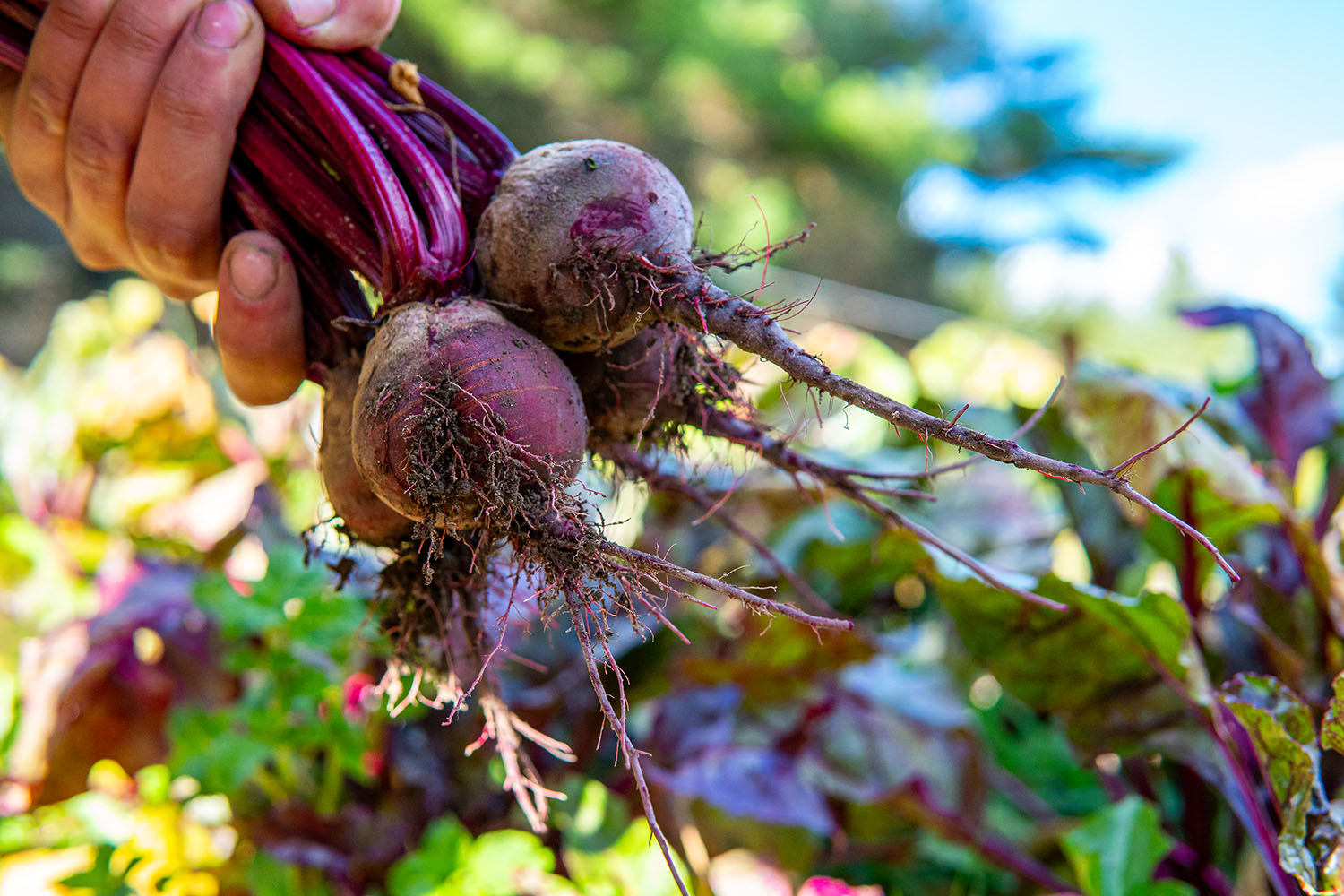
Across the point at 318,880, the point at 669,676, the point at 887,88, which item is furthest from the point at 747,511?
the point at 887,88

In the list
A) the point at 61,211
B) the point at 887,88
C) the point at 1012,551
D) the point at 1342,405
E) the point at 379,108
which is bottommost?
the point at 887,88

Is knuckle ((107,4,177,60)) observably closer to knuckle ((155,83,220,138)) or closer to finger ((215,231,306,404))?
knuckle ((155,83,220,138))

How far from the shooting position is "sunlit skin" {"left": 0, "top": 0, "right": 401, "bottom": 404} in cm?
75

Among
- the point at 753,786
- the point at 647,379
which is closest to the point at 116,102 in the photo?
the point at 647,379

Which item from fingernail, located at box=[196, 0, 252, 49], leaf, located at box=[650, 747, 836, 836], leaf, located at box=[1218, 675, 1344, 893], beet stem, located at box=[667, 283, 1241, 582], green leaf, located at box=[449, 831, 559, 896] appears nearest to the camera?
beet stem, located at box=[667, 283, 1241, 582]

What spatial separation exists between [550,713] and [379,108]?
84 cm

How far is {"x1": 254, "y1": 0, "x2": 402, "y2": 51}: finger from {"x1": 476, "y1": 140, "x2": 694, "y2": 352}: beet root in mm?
247

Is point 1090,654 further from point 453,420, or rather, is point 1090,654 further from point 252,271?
point 252,271

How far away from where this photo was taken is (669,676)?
1219 millimetres

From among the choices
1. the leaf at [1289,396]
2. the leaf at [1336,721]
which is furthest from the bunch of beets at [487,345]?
the leaf at [1289,396]

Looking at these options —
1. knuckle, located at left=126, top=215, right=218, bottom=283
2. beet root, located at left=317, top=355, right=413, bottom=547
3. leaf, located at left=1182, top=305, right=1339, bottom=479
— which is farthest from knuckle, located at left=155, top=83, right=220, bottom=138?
leaf, located at left=1182, top=305, right=1339, bottom=479

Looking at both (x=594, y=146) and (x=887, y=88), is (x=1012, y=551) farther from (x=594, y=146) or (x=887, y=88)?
(x=887, y=88)

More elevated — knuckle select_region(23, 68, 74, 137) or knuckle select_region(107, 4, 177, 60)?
knuckle select_region(107, 4, 177, 60)

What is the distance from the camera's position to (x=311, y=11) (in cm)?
77
